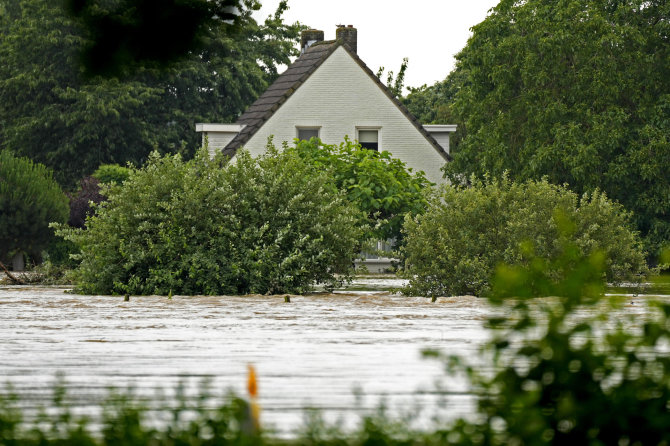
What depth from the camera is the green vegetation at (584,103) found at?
36875mm

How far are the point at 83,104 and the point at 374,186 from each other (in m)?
21.6

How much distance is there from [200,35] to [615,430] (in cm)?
354

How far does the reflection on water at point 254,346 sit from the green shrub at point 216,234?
1.78m

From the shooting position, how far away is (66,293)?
73.9 feet

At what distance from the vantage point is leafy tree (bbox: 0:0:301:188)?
50.1m

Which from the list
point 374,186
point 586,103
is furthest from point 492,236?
point 586,103

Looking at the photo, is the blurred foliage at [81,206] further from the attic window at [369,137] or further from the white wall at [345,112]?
the attic window at [369,137]

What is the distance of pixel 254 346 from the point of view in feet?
36.6

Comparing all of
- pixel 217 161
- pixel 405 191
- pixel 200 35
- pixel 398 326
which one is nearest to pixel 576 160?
pixel 405 191

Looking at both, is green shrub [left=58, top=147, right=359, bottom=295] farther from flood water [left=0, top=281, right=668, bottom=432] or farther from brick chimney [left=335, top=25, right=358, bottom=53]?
brick chimney [left=335, top=25, right=358, bottom=53]

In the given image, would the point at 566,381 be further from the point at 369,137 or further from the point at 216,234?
the point at 369,137

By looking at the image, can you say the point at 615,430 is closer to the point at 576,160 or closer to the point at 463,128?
the point at 576,160

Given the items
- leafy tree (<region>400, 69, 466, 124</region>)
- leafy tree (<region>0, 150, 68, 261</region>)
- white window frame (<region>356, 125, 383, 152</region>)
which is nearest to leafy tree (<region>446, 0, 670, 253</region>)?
white window frame (<region>356, 125, 383, 152</region>)

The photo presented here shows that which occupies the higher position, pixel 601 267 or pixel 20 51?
pixel 20 51
